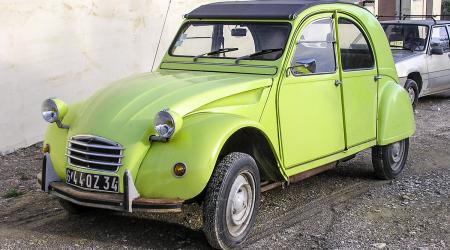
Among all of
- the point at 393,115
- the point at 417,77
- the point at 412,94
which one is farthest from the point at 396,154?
the point at 417,77

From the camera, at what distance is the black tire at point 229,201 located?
4.40 meters

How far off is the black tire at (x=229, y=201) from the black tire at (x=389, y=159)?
224 centimetres

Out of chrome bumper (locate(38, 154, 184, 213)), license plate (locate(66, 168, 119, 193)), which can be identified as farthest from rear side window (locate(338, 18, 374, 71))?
license plate (locate(66, 168, 119, 193))

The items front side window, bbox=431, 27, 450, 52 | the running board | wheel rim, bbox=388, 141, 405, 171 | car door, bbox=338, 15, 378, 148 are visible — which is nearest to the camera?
the running board

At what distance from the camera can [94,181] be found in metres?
4.50

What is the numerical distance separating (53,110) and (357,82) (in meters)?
2.90

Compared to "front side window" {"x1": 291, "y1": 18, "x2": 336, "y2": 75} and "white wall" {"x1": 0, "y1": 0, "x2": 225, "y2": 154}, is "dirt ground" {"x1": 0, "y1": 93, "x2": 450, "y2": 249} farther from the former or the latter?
"front side window" {"x1": 291, "y1": 18, "x2": 336, "y2": 75}

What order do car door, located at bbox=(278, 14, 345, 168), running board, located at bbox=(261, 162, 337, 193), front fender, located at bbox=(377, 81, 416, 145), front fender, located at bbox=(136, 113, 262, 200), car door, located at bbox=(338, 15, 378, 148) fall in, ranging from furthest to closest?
front fender, located at bbox=(377, 81, 416, 145) → car door, located at bbox=(338, 15, 378, 148) → running board, located at bbox=(261, 162, 337, 193) → car door, located at bbox=(278, 14, 345, 168) → front fender, located at bbox=(136, 113, 262, 200)

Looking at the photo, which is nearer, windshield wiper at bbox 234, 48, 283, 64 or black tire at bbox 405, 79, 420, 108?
windshield wiper at bbox 234, 48, 283, 64

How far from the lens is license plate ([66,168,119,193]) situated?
443 centimetres

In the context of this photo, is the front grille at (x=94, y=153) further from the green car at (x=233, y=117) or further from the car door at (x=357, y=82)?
the car door at (x=357, y=82)

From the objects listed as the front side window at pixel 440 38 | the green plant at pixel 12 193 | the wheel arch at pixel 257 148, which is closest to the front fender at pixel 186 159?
the wheel arch at pixel 257 148

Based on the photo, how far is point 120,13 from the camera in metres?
9.06

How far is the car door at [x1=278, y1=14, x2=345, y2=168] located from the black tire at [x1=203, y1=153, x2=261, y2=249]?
0.52 meters
